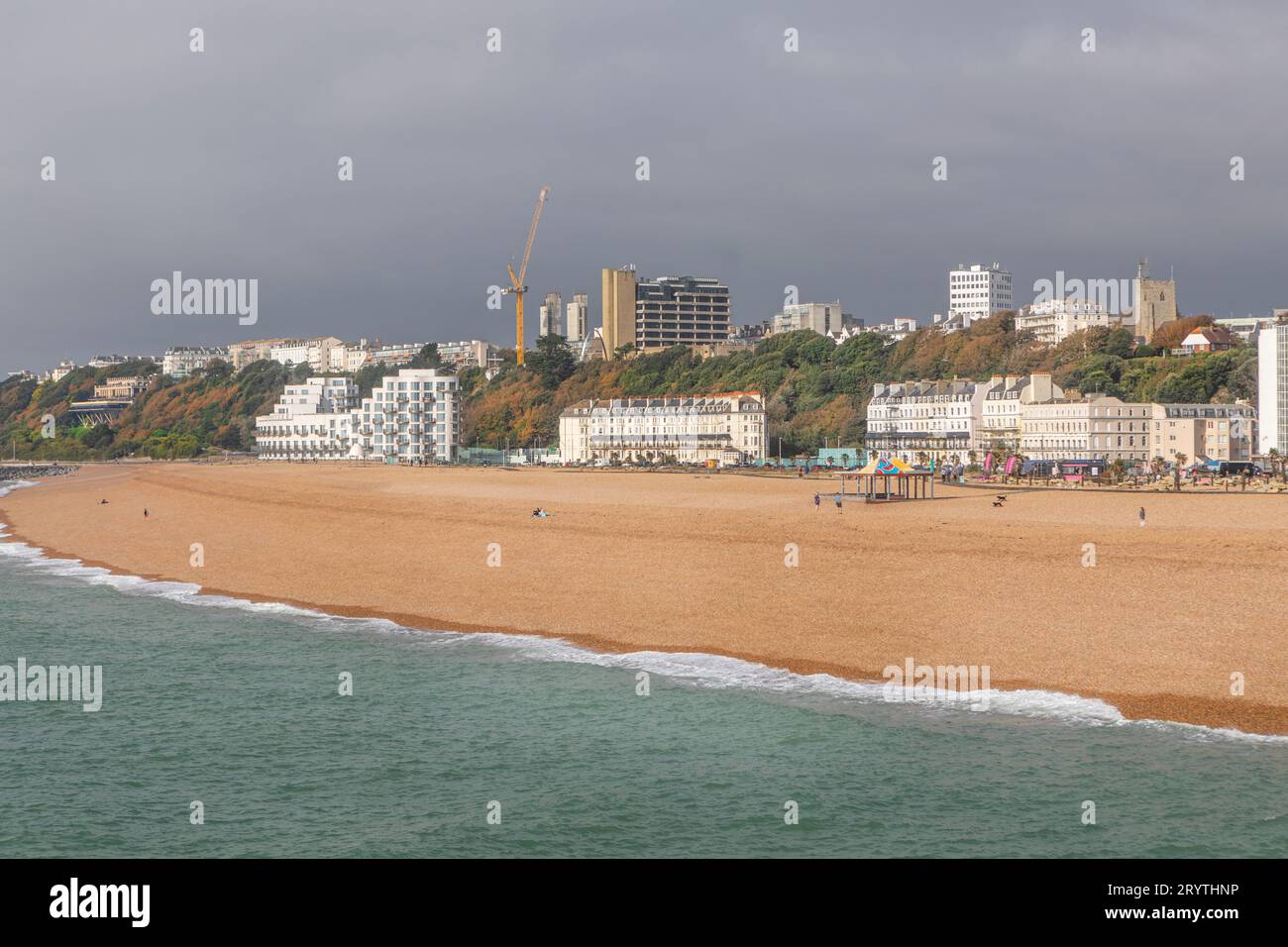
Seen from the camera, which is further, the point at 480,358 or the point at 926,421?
the point at 480,358

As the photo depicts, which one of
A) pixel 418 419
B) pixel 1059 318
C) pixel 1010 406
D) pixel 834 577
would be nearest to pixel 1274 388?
pixel 1010 406

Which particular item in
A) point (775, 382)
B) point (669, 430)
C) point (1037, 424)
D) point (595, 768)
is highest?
point (775, 382)

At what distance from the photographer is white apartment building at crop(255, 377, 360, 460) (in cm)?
12850

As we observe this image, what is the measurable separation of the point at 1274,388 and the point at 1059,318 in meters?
55.4

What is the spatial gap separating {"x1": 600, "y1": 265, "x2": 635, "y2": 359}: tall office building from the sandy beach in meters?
124

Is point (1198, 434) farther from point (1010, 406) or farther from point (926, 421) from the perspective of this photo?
point (926, 421)

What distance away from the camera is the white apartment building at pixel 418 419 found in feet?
390

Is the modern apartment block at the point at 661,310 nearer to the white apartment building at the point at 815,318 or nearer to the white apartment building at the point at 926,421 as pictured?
the white apartment building at the point at 815,318

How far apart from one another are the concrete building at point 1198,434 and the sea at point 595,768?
6389 centimetres

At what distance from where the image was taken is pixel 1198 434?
7475 centimetres

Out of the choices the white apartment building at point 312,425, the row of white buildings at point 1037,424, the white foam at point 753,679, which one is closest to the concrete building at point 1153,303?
the row of white buildings at point 1037,424

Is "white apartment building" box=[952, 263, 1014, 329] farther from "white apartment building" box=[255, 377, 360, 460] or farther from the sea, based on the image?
the sea

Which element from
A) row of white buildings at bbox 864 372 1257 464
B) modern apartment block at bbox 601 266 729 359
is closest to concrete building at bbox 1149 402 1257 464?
row of white buildings at bbox 864 372 1257 464
